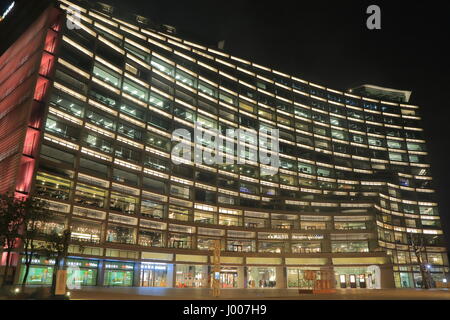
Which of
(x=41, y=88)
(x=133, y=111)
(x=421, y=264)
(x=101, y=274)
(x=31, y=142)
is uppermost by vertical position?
(x=133, y=111)

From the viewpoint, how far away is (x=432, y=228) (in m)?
116

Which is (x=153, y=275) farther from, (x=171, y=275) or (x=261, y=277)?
(x=261, y=277)

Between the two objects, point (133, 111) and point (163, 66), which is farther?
point (163, 66)

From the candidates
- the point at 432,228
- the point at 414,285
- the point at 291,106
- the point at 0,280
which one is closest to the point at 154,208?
the point at 0,280

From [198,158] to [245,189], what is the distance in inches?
607

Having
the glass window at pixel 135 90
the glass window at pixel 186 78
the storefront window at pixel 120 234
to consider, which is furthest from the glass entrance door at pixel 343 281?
the glass window at pixel 135 90

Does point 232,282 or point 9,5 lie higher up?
point 9,5

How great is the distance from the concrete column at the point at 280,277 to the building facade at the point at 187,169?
0.31 meters

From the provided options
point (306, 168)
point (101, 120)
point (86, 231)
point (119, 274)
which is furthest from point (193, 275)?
point (306, 168)

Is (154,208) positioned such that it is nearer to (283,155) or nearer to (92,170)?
(92,170)

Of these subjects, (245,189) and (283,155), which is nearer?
(245,189)

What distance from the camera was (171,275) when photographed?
68438 mm

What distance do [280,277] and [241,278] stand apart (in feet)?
29.2

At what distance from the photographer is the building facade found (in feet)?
190
